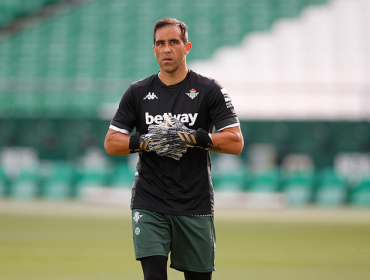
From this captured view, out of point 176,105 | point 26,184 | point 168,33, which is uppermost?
point 168,33

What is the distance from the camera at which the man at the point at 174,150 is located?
380cm

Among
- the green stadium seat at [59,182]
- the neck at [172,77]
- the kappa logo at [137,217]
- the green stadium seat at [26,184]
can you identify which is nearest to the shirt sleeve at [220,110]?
the neck at [172,77]

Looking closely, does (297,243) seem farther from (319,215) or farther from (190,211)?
(190,211)

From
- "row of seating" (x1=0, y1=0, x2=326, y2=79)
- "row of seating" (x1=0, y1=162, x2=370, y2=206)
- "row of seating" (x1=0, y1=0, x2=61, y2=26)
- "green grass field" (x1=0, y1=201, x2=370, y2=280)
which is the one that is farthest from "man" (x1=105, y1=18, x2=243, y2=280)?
"row of seating" (x1=0, y1=0, x2=61, y2=26)

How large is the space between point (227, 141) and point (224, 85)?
1565cm

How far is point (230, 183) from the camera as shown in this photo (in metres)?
17.6

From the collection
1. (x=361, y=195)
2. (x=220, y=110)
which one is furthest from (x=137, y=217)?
(x=361, y=195)

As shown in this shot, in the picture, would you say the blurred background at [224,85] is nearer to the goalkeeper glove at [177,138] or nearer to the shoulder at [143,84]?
the shoulder at [143,84]

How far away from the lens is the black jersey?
3.87 meters

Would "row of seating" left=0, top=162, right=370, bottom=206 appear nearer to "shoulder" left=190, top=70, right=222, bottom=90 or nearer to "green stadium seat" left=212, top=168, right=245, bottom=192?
"green stadium seat" left=212, top=168, right=245, bottom=192

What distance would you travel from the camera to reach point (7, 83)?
2017cm

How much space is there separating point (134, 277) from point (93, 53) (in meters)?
18.5

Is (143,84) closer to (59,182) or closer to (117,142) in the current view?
(117,142)

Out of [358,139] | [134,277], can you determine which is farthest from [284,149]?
[134,277]
